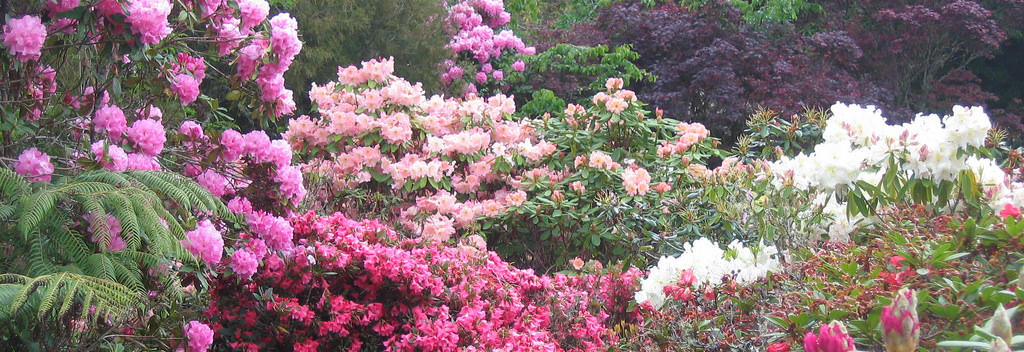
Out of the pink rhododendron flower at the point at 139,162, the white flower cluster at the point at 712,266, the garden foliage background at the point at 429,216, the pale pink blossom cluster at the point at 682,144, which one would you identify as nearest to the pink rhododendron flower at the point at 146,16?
the garden foliage background at the point at 429,216

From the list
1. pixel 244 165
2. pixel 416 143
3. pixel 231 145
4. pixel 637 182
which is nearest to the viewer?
pixel 231 145

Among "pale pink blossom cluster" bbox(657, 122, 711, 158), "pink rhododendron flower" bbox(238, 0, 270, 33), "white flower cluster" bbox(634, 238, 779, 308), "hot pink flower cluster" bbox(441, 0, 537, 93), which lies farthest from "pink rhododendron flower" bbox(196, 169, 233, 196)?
"hot pink flower cluster" bbox(441, 0, 537, 93)

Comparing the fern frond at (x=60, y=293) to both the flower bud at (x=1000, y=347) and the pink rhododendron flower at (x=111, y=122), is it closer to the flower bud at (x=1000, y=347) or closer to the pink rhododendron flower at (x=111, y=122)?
the pink rhododendron flower at (x=111, y=122)

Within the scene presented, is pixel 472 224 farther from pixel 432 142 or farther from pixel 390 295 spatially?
A: pixel 390 295

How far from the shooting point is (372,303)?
3080 mm

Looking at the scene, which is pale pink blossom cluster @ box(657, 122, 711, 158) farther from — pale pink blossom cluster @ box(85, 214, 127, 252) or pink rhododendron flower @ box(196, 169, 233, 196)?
pale pink blossom cluster @ box(85, 214, 127, 252)

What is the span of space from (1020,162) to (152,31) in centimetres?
286

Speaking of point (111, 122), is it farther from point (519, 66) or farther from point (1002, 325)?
point (519, 66)

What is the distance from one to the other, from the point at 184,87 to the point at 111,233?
2.39ft

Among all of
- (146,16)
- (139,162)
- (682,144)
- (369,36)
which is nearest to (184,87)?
(139,162)

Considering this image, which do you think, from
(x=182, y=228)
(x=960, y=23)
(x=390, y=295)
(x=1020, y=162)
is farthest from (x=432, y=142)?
(x=960, y=23)

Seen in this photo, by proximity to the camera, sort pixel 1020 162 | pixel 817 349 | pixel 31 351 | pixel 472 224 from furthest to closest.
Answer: pixel 472 224, pixel 1020 162, pixel 31 351, pixel 817 349

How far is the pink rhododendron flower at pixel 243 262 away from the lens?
2787 millimetres

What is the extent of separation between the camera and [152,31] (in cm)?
238
